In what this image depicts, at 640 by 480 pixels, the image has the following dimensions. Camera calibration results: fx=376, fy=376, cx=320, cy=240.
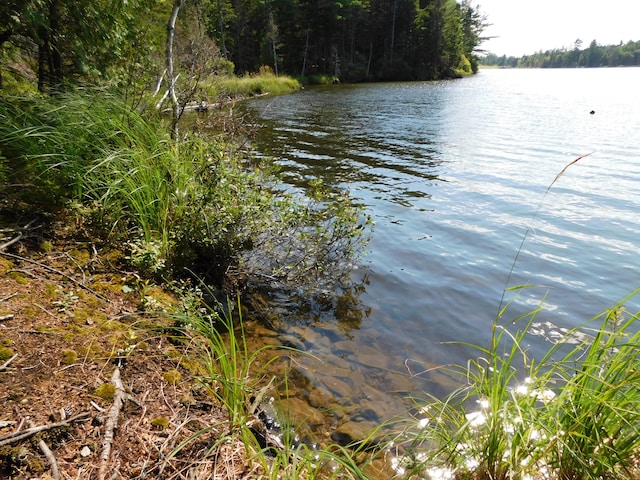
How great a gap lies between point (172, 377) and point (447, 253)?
5.07m

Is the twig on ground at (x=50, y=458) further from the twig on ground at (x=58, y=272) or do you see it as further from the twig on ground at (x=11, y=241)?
the twig on ground at (x=11, y=241)

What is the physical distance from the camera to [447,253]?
6.33 meters

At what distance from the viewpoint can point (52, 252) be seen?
312 cm

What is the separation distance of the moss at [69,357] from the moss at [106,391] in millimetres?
252

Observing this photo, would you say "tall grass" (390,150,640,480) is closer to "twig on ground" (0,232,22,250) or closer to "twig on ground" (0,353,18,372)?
"twig on ground" (0,353,18,372)

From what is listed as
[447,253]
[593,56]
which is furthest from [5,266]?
[593,56]

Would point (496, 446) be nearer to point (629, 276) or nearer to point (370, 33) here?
point (629, 276)

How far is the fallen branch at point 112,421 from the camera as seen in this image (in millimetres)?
1646

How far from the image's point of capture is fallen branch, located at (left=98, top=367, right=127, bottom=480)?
1646 mm

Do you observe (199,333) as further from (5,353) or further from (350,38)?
(350,38)

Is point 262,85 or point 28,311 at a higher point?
point 262,85

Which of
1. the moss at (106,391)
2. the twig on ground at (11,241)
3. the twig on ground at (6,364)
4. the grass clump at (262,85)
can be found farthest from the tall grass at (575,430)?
the grass clump at (262,85)

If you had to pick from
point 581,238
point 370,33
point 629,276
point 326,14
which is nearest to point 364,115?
point 581,238

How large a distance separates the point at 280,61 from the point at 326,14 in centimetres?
1142
